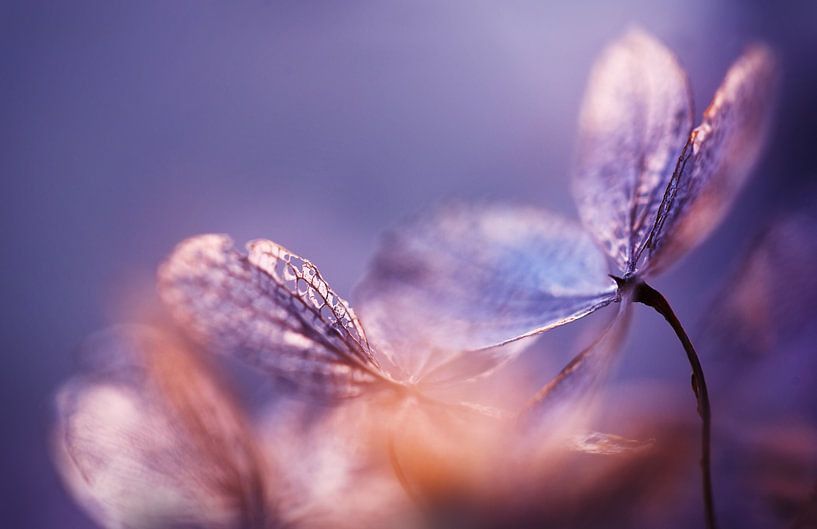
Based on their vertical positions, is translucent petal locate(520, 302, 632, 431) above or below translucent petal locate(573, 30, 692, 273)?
below

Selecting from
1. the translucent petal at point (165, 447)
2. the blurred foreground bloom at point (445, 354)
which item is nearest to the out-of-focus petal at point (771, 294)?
the blurred foreground bloom at point (445, 354)

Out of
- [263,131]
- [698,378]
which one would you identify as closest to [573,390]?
[698,378]

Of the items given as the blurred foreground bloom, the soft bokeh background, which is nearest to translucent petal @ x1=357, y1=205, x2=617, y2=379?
the blurred foreground bloom

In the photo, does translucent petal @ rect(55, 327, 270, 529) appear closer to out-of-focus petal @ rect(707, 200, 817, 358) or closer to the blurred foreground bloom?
the blurred foreground bloom

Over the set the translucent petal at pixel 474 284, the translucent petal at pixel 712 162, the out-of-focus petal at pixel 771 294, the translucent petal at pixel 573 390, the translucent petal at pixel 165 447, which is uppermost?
the out-of-focus petal at pixel 771 294

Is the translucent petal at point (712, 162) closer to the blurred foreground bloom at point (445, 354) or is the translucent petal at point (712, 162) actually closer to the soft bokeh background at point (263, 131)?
the blurred foreground bloom at point (445, 354)

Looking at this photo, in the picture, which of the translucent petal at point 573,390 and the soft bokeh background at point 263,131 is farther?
the soft bokeh background at point 263,131

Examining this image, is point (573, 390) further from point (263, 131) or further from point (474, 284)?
point (263, 131)
